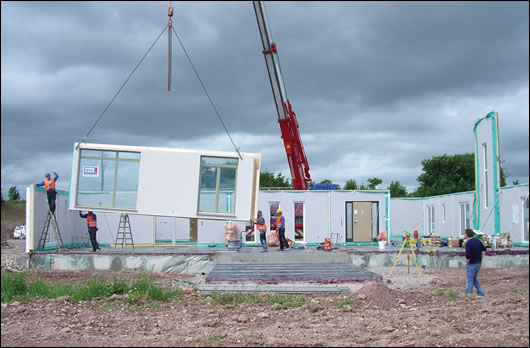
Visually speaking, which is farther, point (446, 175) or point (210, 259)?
point (446, 175)

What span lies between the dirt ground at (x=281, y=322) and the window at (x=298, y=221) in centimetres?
1237

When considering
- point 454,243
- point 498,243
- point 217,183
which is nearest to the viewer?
point 217,183

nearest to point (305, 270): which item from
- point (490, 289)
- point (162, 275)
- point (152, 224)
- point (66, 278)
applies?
point (162, 275)

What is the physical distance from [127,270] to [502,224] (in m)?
10.9

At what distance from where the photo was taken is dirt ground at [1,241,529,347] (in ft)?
20.1

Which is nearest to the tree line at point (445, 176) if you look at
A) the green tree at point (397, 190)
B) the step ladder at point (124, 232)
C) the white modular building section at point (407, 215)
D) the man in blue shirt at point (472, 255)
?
the green tree at point (397, 190)

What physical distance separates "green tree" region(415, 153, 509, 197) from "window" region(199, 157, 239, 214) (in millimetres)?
36120

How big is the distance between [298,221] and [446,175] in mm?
27511

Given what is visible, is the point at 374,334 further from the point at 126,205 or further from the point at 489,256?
the point at 489,256

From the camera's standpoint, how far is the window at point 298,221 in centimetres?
2261

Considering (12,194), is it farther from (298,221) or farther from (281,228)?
(298,221)

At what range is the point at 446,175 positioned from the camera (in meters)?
45.6

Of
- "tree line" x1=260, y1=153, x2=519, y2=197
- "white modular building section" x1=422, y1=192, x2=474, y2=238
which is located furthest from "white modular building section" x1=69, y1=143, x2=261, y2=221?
"tree line" x1=260, y1=153, x2=519, y2=197

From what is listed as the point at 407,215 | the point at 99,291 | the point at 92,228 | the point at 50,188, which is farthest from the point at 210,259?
the point at 407,215
